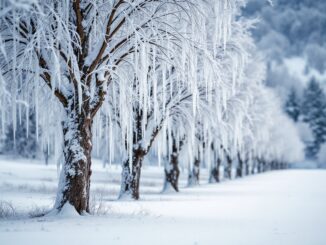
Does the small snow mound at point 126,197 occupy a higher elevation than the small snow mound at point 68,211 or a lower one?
lower

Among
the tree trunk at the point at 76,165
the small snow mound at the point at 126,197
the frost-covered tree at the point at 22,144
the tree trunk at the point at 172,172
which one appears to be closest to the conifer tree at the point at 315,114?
the frost-covered tree at the point at 22,144

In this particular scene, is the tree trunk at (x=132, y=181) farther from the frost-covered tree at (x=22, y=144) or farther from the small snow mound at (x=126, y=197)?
the frost-covered tree at (x=22, y=144)

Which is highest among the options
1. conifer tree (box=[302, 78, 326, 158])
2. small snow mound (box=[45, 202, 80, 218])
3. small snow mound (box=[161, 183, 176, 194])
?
conifer tree (box=[302, 78, 326, 158])

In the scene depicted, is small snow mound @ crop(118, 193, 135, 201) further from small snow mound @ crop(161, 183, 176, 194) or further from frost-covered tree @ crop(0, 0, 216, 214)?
frost-covered tree @ crop(0, 0, 216, 214)

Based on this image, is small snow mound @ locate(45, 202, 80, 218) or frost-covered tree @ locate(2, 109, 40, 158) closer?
small snow mound @ locate(45, 202, 80, 218)

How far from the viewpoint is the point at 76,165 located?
27.3 feet

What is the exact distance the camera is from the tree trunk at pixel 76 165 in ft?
27.2

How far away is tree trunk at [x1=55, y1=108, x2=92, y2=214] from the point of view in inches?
326

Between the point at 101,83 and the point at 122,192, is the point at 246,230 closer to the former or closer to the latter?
the point at 101,83

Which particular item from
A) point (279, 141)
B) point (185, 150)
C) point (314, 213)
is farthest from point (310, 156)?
point (314, 213)

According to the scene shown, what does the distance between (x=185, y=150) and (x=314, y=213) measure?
11329 millimetres

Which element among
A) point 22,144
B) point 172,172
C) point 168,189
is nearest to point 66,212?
point 168,189

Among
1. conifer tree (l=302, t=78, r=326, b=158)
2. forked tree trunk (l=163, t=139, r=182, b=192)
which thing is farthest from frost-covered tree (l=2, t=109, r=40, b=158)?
conifer tree (l=302, t=78, r=326, b=158)

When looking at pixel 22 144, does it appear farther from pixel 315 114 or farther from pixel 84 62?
pixel 315 114
